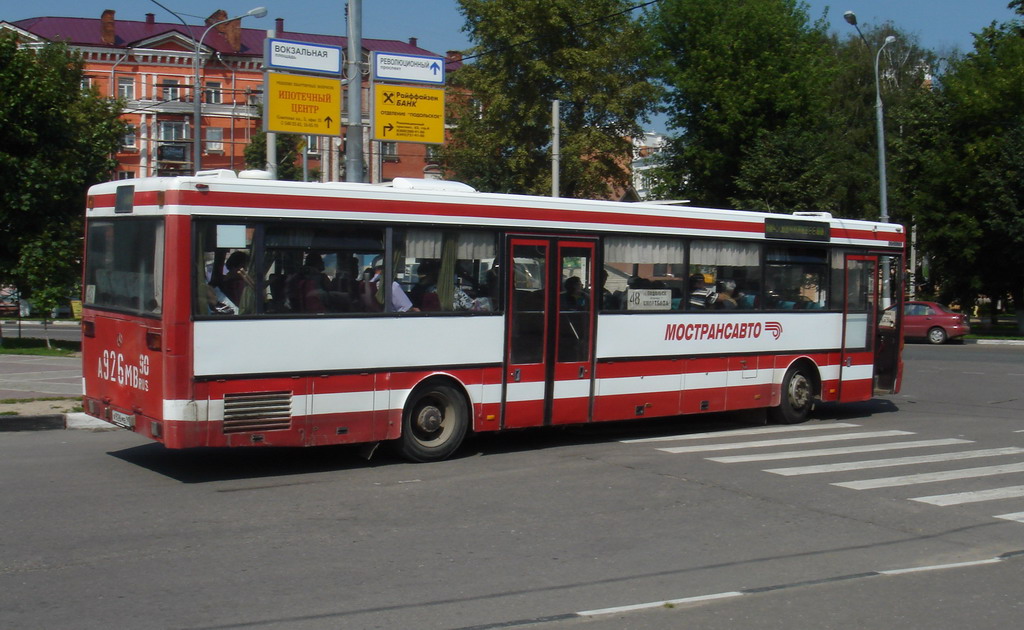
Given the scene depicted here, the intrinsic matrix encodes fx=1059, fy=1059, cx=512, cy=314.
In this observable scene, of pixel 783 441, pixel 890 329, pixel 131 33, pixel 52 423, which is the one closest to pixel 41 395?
pixel 52 423

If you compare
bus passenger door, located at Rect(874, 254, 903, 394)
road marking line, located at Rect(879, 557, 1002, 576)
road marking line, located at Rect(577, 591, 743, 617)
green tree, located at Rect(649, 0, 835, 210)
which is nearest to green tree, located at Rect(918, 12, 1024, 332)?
green tree, located at Rect(649, 0, 835, 210)

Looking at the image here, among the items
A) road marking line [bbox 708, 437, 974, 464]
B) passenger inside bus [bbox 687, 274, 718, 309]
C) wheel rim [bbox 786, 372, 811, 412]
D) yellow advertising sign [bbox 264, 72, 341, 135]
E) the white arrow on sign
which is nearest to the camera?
road marking line [bbox 708, 437, 974, 464]

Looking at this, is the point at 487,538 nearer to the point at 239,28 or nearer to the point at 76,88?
the point at 76,88

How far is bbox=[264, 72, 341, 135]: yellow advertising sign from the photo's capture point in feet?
54.6

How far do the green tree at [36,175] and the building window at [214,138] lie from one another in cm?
4664

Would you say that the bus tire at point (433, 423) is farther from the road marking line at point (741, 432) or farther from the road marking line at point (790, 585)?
the road marking line at point (790, 585)

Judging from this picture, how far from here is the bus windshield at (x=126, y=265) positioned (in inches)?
376

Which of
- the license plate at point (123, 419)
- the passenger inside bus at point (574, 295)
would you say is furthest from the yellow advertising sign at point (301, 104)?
the license plate at point (123, 419)

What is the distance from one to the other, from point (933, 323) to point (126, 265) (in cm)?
3391

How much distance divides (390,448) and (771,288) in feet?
19.2

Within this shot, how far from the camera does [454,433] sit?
1123 cm

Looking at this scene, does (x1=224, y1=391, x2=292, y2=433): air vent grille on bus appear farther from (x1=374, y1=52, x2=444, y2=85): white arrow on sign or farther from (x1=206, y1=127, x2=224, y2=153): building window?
(x1=206, y1=127, x2=224, y2=153): building window

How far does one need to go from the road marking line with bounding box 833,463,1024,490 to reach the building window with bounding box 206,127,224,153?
67.0m

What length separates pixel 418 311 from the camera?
430 inches
